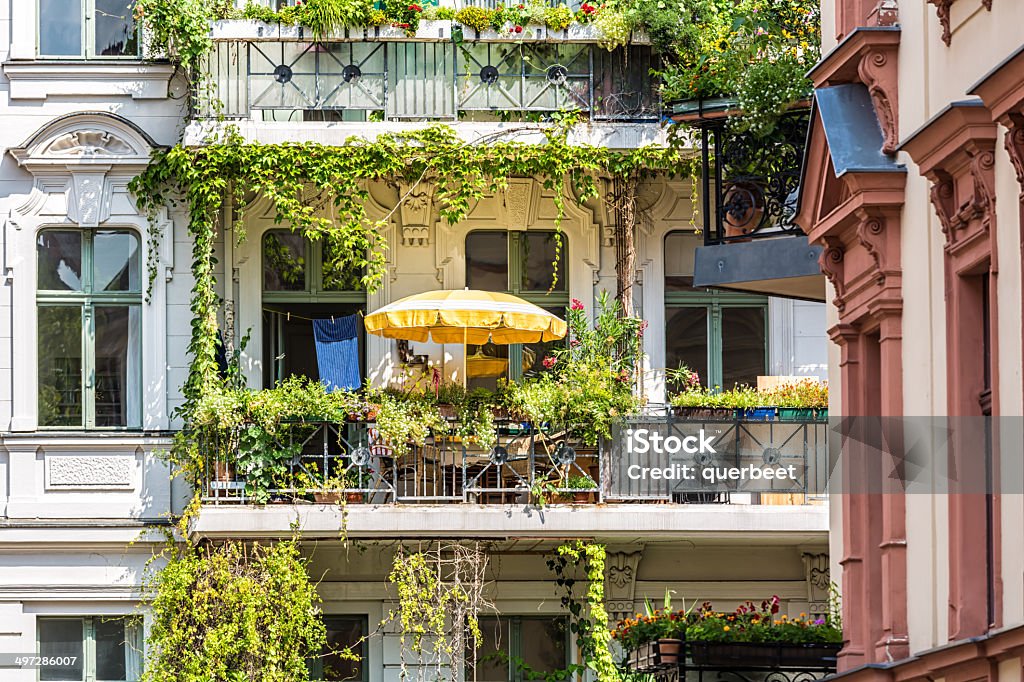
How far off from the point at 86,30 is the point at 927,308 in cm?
1453

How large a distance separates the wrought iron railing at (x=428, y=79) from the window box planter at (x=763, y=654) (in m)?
8.50

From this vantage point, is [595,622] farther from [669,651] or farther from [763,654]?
[763,654]

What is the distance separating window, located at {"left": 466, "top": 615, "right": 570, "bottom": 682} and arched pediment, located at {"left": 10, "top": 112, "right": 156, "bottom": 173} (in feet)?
21.0

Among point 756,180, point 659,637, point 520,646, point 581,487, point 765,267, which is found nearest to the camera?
point 765,267

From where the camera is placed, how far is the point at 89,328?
972 inches

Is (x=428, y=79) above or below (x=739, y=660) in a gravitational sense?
above

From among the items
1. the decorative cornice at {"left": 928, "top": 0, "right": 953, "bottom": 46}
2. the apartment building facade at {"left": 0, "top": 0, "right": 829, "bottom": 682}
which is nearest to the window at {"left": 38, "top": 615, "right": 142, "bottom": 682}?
the apartment building facade at {"left": 0, "top": 0, "right": 829, "bottom": 682}

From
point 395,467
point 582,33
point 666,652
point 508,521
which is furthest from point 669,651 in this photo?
point 582,33

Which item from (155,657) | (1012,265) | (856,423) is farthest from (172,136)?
(1012,265)

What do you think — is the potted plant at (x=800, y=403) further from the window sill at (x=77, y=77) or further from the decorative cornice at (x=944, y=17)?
the decorative cornice at (x=944, y=17)

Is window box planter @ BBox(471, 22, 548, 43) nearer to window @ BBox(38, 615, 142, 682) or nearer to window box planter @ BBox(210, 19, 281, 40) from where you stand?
window box planter @ BBox(210, 19, 281, 40)

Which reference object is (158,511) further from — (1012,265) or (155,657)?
(1012,265)

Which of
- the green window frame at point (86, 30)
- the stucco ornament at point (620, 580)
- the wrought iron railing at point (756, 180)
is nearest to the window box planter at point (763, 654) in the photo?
the wrought iron railing at point (756, 180)

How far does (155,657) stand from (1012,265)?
14258mm
